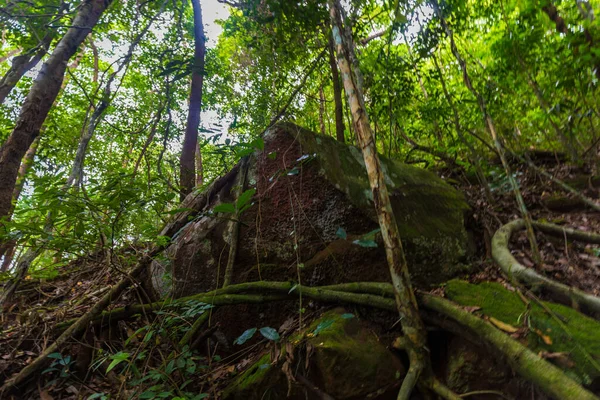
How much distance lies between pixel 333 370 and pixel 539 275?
1569 mm

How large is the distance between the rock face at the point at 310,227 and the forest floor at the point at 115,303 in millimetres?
351

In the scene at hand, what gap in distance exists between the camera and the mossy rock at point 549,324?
4.94ft

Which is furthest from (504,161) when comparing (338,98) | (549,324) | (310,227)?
(338,98)

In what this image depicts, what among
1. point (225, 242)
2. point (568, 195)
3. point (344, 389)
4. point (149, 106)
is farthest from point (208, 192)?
point (149, 106)

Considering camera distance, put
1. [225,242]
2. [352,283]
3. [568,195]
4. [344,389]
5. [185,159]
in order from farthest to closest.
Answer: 1. [185,159]
2. [568,195]
3. [225,242]
4. [352,283]
5. [344,389]

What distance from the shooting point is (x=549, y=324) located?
1.76 meters

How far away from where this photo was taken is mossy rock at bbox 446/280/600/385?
1504 mm

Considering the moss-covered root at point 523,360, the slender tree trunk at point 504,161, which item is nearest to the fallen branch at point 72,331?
the moss-covered root at point 523,360

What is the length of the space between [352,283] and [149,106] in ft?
25.7

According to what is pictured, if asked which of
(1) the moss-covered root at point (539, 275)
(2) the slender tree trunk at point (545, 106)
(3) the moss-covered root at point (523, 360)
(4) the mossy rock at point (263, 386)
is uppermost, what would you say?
(2) the slender tree trunk at point (545, 106)

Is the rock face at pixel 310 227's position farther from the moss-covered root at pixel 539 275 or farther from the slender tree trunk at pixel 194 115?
the slender tree trunk at pixel 194 115

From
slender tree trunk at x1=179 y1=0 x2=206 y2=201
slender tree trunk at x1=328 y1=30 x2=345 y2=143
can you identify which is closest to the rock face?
slender tree trunk at x1=328 y1=30 x2=345 y2=143

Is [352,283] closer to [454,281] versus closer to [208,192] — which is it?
[454,281]

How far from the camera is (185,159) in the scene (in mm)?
5891
